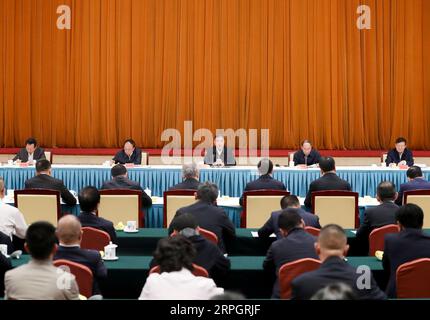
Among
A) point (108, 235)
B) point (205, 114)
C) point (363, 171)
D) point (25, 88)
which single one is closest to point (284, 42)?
point (205, 114)

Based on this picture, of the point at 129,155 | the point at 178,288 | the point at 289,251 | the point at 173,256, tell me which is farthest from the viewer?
the point at 129,155

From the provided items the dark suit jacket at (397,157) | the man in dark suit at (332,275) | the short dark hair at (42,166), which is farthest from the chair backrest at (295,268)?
the dark suit jacket at (397,157)

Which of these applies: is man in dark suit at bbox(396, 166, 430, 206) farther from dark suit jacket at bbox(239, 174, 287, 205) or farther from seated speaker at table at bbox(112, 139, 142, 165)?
seated speaker at table at bbox(112, 139, 142, 165)

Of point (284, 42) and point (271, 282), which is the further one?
point (284, 42)

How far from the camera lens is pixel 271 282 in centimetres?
468

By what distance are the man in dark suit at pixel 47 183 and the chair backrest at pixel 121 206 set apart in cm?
43

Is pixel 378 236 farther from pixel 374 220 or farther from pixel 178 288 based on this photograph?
pixel 178 288

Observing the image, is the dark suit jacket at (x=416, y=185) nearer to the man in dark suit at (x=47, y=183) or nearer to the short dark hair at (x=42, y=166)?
the man in dark suit at (x=47, y=183)

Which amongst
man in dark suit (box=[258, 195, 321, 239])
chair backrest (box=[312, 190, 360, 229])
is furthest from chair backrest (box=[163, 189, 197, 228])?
man in dark suit (box=[258, 195, 321, 239])

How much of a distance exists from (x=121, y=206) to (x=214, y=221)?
2125mm

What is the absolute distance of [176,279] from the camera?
3.50m

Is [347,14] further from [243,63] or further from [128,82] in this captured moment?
[128,82]

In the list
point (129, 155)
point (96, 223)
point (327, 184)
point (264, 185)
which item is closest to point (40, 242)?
point (96, 223)

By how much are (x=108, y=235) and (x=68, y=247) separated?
112cm
